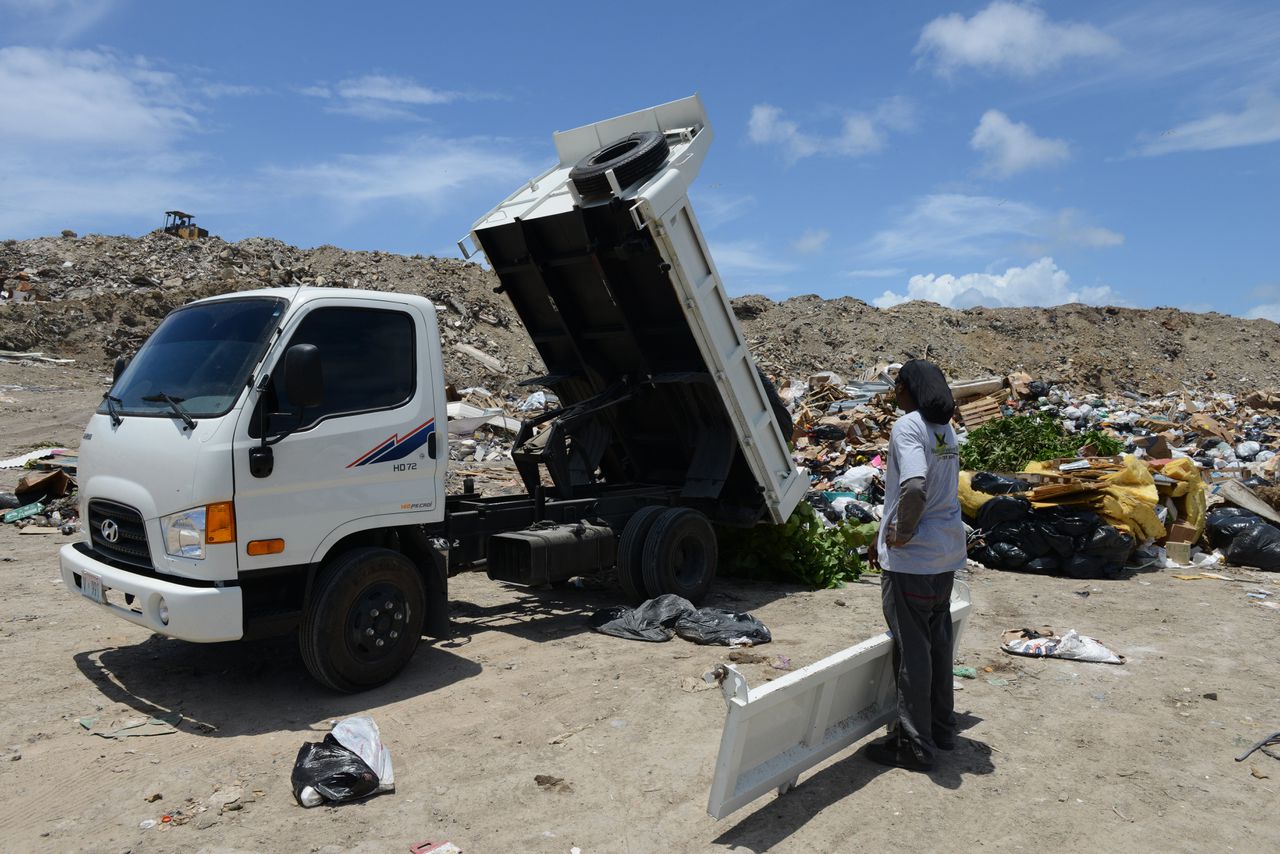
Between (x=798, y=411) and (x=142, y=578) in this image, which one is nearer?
(x=142, y=578)

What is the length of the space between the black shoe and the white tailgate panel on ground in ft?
0.32

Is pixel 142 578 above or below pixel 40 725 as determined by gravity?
above

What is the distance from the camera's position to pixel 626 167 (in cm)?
637

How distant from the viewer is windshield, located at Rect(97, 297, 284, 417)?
15.1ft

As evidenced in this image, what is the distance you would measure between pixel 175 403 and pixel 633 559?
3.22 meters

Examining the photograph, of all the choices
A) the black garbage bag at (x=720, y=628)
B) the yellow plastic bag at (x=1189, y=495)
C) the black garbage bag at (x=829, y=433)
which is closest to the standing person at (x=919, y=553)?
the black garbage bag at (x=720, y=628)

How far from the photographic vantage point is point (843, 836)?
357 cm

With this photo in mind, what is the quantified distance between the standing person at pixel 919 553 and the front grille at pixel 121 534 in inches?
142

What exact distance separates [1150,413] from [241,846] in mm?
21341

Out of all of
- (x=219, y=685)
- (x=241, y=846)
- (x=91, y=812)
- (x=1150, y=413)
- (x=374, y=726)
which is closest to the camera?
(x=241, y=846)

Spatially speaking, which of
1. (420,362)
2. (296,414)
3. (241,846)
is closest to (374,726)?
(241,846)

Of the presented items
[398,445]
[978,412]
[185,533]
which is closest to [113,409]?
[185,533]

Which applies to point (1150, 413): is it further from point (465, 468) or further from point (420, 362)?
point (420, 362)

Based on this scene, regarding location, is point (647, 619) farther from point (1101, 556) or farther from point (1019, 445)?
point (1019, 445)
